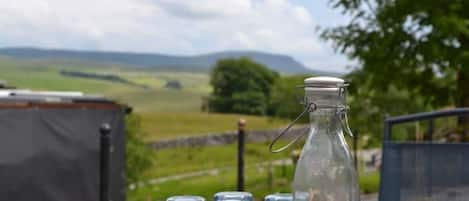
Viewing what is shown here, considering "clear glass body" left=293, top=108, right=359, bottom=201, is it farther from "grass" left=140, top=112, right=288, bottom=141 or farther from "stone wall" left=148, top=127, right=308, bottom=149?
"grass" left=140, top=112, right=288, bottom=141

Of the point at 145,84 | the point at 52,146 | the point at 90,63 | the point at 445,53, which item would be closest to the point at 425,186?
the point at 52,146

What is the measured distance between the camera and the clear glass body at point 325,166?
1691mm

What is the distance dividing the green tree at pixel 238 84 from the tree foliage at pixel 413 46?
41746mm

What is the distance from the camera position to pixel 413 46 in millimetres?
12086

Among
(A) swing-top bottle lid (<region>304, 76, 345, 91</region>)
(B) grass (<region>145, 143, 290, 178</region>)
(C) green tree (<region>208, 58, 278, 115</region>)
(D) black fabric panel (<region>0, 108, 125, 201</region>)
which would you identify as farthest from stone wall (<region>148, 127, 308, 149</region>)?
(A) swing-top bottle lid (<region>304, 76, 345, 91</region>)

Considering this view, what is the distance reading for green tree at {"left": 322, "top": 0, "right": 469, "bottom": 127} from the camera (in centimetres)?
1124

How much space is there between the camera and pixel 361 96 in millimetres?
14586

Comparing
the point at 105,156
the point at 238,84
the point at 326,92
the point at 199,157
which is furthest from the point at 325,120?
the point at 238,84

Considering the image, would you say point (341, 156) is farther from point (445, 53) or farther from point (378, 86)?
point (378, 86)

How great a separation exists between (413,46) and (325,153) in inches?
422

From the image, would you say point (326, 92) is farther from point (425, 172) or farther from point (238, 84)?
point (238, 84)

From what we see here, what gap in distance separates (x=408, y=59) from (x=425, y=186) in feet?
32.0

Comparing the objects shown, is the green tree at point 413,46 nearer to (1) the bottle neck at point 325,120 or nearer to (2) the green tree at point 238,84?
(1) the bottle neck at point 325,120

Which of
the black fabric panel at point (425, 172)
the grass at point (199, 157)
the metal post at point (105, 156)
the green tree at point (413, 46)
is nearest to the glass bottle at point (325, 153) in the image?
the black fabric panel at point (425, 172)
